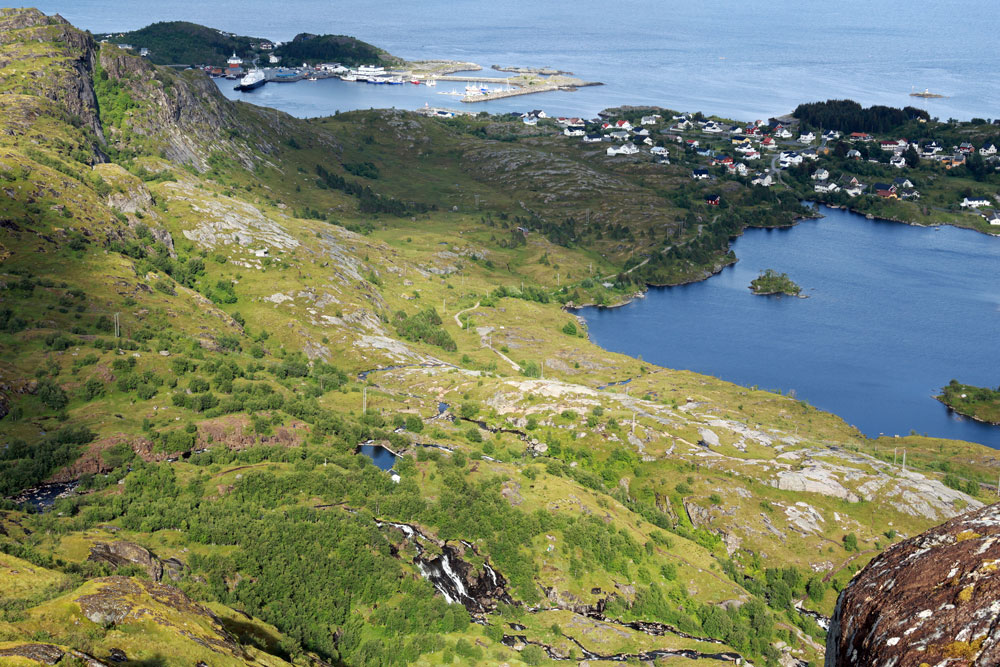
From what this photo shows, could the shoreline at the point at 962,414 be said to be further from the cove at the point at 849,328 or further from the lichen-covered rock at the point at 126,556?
the lichen-covered rock at the point at 126,556

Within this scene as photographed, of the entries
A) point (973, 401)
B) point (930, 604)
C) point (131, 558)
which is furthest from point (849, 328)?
point (930, 604)

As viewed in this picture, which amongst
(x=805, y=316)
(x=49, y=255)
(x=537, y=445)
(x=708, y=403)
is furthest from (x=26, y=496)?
(x=805, y=316)

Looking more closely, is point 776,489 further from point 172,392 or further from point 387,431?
point 172,392

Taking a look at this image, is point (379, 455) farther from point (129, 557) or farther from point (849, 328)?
point (849, 328)

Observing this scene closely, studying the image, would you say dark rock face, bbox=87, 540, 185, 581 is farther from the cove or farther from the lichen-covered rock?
the cove

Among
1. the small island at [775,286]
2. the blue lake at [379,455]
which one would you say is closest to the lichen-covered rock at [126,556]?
the blue lake at [379,455]
